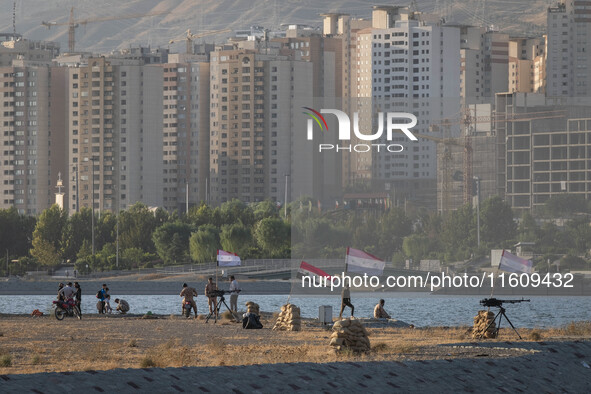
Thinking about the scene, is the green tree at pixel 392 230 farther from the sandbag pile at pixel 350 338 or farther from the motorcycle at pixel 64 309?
the sandbag pile at pixel 350 338

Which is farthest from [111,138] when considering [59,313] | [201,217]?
[59,313]

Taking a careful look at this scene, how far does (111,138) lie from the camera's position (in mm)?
194375

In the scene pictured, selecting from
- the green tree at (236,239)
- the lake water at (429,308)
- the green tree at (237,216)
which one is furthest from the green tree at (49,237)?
the lake water at (429,308)

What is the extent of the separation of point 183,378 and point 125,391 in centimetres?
154

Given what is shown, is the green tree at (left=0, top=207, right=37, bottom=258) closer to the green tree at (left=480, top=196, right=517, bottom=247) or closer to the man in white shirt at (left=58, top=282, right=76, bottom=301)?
the green tree at (left=480, top=196, right=517, bottom=247)

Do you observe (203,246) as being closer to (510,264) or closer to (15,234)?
(15,234)

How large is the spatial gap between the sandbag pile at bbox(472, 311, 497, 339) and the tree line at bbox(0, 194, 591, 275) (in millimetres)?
52520

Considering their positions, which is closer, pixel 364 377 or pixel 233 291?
pixel 364 377

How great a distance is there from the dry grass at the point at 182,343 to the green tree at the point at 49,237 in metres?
84.2

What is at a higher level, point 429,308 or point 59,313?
point 59,313

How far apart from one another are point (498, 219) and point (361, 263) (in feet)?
161

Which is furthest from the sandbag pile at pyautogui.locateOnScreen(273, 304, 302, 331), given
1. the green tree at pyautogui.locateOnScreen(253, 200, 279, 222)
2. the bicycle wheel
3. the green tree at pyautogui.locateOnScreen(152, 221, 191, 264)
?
the green tree at pyautogui.locateOnScreen(253, 200, 279, 222)

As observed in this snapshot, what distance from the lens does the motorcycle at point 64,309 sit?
49.4 meters

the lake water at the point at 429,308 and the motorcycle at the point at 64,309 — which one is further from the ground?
the motorcycle at the point at 64,309
